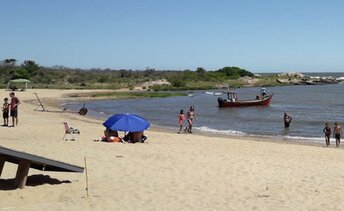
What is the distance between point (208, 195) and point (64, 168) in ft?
9.85

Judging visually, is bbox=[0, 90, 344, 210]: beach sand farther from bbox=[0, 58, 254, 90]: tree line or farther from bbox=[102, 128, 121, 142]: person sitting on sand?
bbox=[0, 58, 254, 90]: tree line

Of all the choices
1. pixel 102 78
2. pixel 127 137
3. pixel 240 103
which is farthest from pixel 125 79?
pixel 127 137

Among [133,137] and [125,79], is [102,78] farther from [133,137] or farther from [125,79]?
[133,137]

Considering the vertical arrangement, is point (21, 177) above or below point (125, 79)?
below

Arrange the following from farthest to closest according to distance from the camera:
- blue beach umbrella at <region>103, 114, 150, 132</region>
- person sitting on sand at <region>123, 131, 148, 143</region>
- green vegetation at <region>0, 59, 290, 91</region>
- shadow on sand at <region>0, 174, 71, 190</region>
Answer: green vegetation at <region>0, 59, 290, 91</region> → person sitting on sand at <region>123, 131, 148, 143</region> → blue beach umbrella at <region>103, 114, 150, 132</region> → shadow on sand at <region>0, 174, 71, 190</region>

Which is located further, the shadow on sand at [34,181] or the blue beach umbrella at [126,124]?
the blue beach umbrella at [126,124]

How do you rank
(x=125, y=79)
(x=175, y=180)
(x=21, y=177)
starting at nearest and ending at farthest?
1. (x=21, y=177)
2. (x=175, y=180)
3. (x=125, y=79)

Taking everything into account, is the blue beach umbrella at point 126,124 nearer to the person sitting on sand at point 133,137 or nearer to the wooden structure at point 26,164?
the person sitting on sand at point 133,137

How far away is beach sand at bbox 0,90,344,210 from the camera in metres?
9.10

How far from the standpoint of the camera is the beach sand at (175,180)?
29.9 ft

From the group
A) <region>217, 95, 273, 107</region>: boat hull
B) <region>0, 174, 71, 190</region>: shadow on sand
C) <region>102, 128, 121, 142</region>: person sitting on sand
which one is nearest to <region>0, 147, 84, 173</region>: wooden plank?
<region>0, 174, 71, 190</region>: shadow on sand

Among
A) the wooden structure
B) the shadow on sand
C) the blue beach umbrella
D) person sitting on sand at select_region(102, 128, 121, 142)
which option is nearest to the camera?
the wooden structure

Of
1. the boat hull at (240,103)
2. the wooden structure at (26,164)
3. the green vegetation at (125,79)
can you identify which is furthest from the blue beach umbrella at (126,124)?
the green vegetation at (125,79)

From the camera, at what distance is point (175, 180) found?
11203 millimetres
